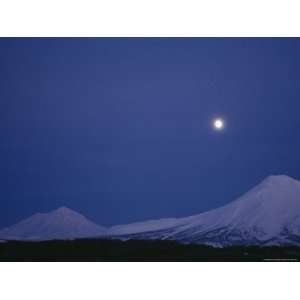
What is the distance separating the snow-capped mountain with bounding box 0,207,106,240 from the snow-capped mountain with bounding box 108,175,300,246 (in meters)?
0.19

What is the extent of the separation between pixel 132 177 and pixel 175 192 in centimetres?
35

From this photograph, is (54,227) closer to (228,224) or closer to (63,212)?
(63,212)

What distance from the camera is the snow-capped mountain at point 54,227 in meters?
2.28

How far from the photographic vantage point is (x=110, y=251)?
231 cm

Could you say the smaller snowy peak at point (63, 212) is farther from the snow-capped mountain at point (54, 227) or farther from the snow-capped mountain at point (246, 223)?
the snow-capped mountain at point (246, 223)

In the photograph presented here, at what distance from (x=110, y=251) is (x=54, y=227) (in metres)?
0.46

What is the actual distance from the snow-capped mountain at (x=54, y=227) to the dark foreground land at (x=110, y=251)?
52 mm

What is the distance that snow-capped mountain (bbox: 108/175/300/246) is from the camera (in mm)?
2283

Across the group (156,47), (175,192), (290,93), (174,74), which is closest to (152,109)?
(174,74)

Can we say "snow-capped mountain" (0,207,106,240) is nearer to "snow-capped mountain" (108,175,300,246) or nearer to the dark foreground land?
the dark foreground land

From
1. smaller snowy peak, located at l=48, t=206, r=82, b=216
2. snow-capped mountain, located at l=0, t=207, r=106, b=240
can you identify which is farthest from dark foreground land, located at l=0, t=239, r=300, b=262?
smaller snowy peak, located at l=48, t=206, r=82, b=216

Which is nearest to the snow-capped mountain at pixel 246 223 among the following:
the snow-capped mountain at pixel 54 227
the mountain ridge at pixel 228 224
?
the mountain ridge at pixel 228 224

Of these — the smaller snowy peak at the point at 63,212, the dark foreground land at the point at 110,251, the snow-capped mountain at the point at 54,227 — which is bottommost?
the dark foreground land at the point at 110,251

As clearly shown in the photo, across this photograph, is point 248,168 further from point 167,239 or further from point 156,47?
point 156,47
